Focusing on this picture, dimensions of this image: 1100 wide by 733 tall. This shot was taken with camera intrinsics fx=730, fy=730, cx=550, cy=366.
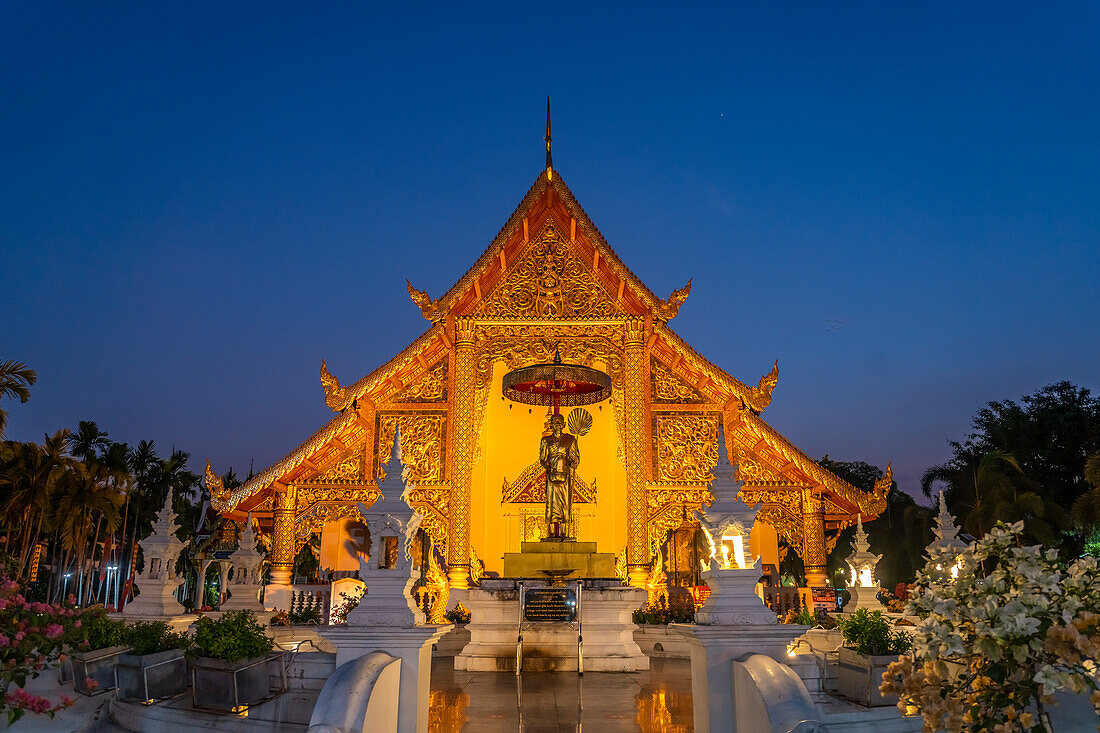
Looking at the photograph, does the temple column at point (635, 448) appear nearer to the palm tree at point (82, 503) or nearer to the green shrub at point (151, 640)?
the green shrub at point (151, 640)

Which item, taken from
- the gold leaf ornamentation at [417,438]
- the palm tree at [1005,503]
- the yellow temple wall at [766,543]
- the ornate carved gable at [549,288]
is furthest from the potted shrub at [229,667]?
the palm tree at [1005,503]

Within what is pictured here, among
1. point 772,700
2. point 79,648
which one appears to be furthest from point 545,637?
point 772,700

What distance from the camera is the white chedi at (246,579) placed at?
906 cm

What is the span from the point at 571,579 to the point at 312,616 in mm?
3403

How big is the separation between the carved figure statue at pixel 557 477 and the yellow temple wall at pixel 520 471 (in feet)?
11.1

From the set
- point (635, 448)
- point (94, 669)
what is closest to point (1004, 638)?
point (94, 669)

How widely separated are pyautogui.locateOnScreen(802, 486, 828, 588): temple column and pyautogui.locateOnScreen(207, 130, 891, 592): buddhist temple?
0.8 inches

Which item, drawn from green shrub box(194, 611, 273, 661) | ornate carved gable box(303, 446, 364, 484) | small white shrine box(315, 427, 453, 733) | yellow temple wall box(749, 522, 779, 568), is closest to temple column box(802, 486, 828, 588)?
yellow temple wall box(749, 522, 779, 568)

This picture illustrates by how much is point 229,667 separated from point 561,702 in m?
2.67

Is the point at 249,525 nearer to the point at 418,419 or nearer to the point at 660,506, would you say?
the point at 418,419

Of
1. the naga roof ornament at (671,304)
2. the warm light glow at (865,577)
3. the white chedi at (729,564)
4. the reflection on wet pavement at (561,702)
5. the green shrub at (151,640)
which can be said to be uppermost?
the naga roof ornament at (671,304)

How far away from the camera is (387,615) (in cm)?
418

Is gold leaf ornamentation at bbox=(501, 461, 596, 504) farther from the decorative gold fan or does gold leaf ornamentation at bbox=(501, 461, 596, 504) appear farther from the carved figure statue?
the carved figure statue

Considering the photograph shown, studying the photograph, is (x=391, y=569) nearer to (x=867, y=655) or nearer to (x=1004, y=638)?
(x=867, y=655)
